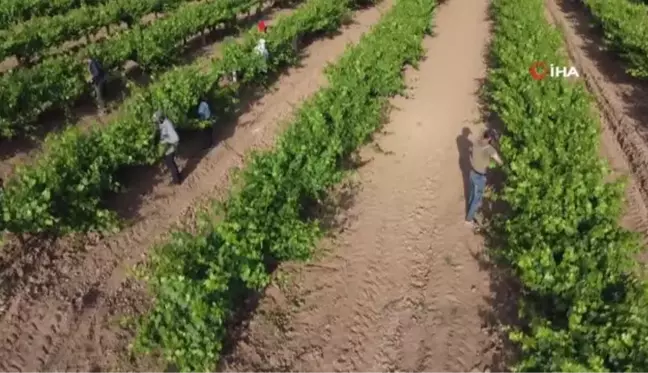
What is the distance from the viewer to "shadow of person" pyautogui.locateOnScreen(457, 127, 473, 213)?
1119 cm

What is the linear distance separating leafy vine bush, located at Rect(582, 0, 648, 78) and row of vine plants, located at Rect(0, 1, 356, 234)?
32.4ft

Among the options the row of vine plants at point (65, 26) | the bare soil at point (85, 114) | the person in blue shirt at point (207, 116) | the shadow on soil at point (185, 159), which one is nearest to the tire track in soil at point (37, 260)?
the shadow on soil at point (185, 159)

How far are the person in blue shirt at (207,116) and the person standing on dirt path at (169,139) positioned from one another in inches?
52.4

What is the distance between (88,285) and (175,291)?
9.44 feet

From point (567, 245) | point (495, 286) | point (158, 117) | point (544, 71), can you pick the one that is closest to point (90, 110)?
point (158, 117)

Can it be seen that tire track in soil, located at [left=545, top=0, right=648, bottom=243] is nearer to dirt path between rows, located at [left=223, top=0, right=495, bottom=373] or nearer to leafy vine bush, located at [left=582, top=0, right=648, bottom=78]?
leafy vine bush, located at [left=582, top=0, right=648, bottom=78]

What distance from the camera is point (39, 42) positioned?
17.8 metres

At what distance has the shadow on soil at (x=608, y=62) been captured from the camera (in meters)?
14.1

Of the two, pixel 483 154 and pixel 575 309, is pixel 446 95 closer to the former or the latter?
pixel 483 154

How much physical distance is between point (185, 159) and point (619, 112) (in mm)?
10462

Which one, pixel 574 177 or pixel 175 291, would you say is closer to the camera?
pixel 175 291

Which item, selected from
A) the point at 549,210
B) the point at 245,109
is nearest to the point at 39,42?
the point at 245,109

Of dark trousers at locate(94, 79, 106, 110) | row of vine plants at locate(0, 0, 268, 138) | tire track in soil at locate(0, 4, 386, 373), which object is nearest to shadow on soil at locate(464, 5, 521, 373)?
tire track in soil at locate(0, 4, 386, 373)

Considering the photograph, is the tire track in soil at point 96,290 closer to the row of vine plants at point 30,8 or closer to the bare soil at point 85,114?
the bare soil at point 85,114
